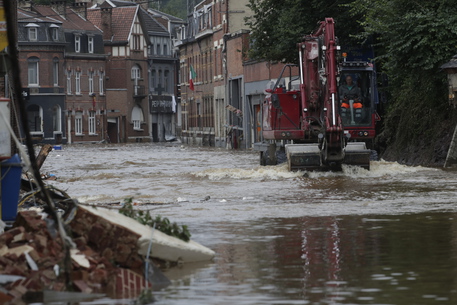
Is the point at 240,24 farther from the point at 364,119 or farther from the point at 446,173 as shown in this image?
the point at 446,173

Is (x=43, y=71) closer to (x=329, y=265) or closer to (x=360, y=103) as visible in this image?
(x=360, y=103)

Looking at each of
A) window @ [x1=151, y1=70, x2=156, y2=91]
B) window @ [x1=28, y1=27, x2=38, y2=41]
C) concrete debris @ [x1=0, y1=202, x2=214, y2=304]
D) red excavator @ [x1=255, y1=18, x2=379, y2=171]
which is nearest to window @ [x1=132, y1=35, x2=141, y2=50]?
window @ [x1=151, y1=70, x2=156, y2=91]

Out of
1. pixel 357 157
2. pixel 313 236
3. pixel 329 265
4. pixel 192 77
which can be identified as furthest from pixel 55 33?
pixel 329 265

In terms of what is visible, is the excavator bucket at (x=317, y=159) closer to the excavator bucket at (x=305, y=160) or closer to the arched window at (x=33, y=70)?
the excavator bucket at (x=305, y=160)

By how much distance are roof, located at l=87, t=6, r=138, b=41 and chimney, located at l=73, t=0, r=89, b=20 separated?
1.51 meters

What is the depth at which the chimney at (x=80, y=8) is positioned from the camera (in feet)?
356

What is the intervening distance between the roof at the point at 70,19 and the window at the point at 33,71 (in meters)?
4.69

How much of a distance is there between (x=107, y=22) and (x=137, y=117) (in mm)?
10113

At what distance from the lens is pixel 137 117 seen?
375 feet

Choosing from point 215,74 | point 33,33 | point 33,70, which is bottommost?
point 215,74

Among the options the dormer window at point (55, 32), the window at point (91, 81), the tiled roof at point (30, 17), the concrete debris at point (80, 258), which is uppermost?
the tiled roof at point (30, 17)

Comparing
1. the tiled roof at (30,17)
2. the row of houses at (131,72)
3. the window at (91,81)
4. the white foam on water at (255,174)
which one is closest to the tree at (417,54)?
the white foam on water at (255,174)

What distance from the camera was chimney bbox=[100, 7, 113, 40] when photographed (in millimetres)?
109500

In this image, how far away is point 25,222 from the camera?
11.7 m
